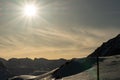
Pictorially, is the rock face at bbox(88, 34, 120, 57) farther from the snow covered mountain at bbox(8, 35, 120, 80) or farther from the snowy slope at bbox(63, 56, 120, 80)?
the snowy slope at bbox(63, 56, 120, 80)

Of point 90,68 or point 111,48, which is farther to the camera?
point 111,48

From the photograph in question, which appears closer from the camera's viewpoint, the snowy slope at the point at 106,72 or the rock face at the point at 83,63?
the snowy slope at the point at 106,72

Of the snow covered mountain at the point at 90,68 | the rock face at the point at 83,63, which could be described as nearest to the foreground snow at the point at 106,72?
the snow covered mountain at the point at 90,68

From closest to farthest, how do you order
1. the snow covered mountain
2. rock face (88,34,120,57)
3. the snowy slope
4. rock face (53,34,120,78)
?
the snowy slope → the snow covered mountain → rock face (53,34,120,78) → rock face (88,34,120,57)

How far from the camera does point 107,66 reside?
207 ft

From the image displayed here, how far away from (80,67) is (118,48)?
4604 cm

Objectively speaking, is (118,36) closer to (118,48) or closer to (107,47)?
(107,47)

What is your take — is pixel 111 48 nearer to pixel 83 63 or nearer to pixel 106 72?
pixel 83 63

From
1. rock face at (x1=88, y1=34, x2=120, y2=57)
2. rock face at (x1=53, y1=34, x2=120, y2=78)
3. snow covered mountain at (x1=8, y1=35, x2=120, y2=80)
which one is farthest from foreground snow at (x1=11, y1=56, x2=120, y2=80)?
rock face at (x1=88, y1=34, x2=120, y2=57)

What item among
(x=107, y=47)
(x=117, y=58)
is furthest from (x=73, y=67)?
(x=107, y=47)

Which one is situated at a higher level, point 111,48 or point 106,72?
point 111,48

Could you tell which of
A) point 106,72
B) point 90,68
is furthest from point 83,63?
point 106,72

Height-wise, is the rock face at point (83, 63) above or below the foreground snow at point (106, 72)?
above

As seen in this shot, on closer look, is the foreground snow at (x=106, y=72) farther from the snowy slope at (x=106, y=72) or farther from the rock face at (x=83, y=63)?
the rock face at (x=83, y=63)
